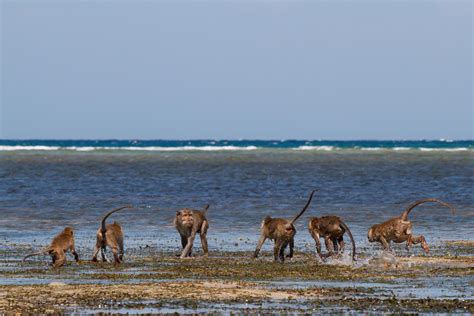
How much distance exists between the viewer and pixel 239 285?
1712 cm

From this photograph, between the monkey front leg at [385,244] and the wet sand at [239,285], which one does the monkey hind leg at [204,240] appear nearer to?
the wet sand at [239,285]

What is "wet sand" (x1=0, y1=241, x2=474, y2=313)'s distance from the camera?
14898mm

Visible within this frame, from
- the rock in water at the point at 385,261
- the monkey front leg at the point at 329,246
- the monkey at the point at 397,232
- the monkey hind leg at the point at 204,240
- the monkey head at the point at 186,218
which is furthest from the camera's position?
the monkey at the point at 397,232

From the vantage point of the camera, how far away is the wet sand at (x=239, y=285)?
14898mm

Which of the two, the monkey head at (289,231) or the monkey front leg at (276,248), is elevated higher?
the monkey head at (289,231)

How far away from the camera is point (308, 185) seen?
54.7 m

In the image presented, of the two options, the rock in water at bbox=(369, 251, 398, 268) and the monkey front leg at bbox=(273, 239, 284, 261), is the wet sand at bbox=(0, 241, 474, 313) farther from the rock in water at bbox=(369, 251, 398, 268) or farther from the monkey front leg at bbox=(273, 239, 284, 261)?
the monkey front leg at bbox=(273, 239, 284, 261)

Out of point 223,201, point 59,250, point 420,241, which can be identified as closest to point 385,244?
point 420,241

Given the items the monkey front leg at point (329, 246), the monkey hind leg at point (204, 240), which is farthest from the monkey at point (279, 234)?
the monkey hind leg at point (204, 240)

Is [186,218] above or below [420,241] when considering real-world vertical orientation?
above

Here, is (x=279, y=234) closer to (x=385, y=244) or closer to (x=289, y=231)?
(x=289, y=231)

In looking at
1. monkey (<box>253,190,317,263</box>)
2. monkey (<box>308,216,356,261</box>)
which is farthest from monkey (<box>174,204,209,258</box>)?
monkey (<box>308,216,356,261</box>)

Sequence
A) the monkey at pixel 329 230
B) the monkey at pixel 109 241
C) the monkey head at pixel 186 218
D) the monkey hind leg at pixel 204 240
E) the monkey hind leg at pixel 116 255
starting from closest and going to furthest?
the monkey hind leg at pixel 116 255
the monkey at pixel 109 241
the monkey at pixel 329 230
the monkey hind leg at pixel 204 240
the monkey head at pixel 186 218

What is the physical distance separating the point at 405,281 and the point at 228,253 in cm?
610
